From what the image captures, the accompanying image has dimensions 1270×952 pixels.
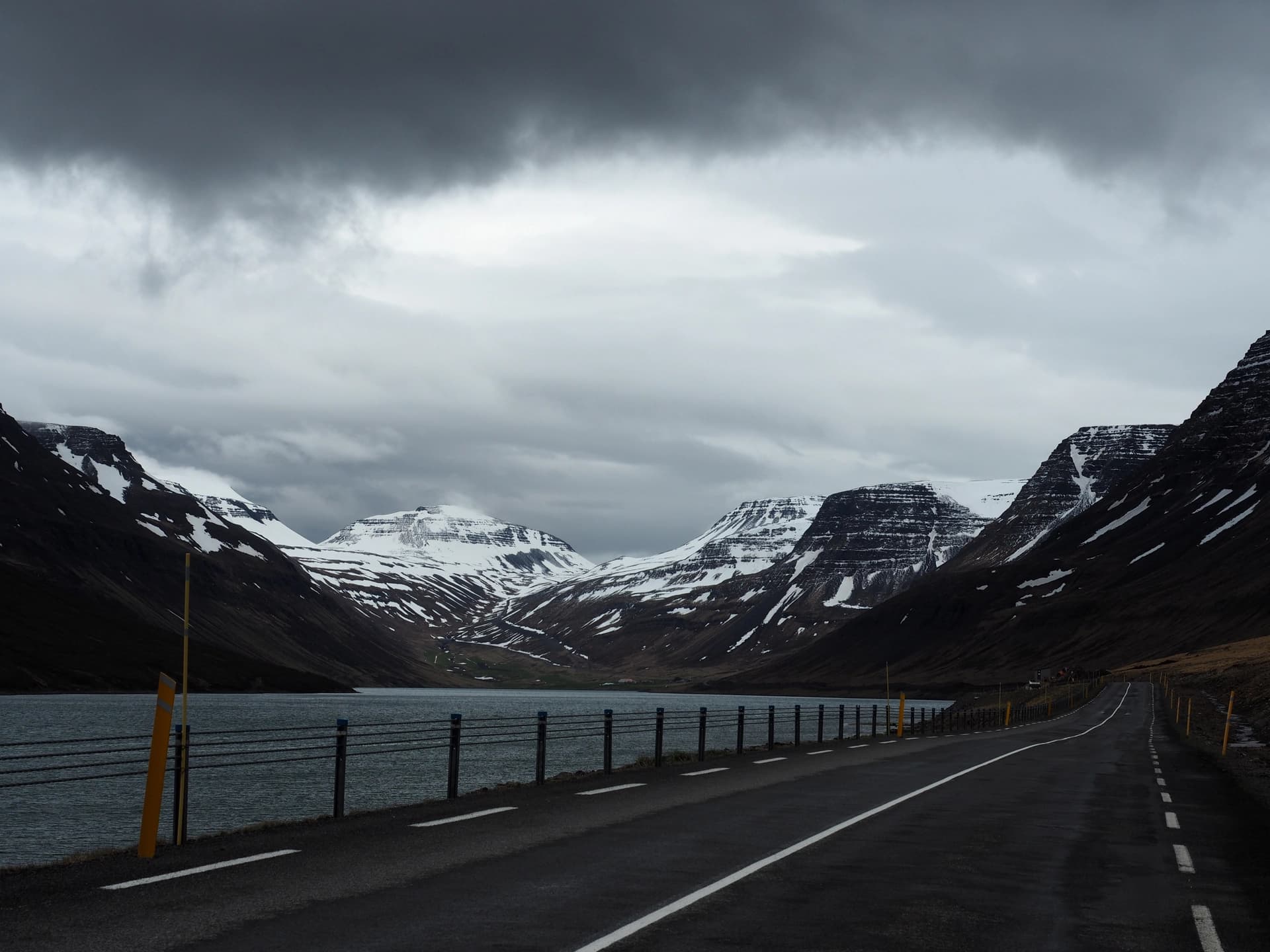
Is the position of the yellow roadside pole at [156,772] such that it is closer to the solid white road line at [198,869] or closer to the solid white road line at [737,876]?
the solid white road line at [198,869]

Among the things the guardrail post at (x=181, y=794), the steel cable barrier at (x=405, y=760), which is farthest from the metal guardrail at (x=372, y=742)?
the steel cable barrier at (x=405, y=760)

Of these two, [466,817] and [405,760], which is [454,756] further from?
[405,760]

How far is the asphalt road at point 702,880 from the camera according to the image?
1083 cm

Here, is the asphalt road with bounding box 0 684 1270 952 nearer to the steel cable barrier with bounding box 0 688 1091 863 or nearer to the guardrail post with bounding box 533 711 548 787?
the guardrail post with bounding box 533 711 548 787

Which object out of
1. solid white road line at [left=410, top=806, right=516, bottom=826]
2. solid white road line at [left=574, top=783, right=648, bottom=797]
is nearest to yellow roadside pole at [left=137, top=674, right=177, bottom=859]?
solid white road line at [left=410, top=806, right=516, bottom=826]

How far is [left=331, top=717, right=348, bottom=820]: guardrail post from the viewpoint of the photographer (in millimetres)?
19719

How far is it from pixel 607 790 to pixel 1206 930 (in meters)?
13.7

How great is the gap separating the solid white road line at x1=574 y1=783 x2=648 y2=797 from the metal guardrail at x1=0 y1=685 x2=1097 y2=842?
1432 mm

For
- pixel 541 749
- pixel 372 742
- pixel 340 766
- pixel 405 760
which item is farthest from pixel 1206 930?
pixel 405 760

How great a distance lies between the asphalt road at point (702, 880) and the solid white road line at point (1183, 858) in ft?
0.17

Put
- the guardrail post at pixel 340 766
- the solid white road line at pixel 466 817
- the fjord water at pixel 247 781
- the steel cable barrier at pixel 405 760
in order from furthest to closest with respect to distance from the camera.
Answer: the fjord water at pixel 247 781 < the steel cable barrier at pixel 405 760 < the guardrail post at pixel 340 766 < the solid white road line at pixel 466 817

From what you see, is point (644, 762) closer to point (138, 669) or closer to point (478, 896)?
point (478, 896)

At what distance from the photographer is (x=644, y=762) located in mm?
33375

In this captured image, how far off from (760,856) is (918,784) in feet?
39.2
